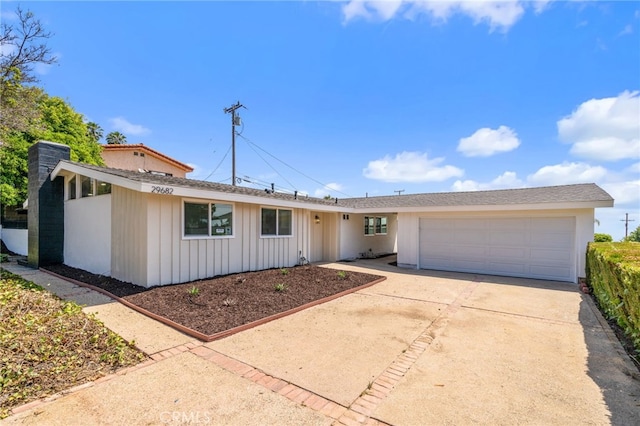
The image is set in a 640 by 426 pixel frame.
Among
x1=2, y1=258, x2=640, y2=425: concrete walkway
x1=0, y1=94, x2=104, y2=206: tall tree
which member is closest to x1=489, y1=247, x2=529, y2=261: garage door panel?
x1=2, y1=258, x2=640, y2=425: concrete walkway

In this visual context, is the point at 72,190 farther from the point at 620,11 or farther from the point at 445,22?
the point at 620,11

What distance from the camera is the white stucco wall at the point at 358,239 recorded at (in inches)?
544

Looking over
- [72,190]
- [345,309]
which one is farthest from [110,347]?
[72,190]

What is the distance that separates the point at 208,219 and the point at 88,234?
162 inches

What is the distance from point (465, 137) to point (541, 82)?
16.0ft

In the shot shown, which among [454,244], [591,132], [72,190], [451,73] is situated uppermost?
[451,73]

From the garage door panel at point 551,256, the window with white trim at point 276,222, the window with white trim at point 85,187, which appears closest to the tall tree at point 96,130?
the window with white trim at point 85,187

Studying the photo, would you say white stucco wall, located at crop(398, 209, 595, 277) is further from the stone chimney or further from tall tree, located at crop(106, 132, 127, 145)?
tall tree, located at crop(106, 132, 127, 145)

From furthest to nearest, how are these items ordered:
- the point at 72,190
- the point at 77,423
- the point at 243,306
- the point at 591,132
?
1. the point at 591,132
2. the point at 72,190
3. the point at 243,306
4. the point at 77,423

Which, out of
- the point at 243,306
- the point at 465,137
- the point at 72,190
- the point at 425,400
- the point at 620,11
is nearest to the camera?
the point at 425,400

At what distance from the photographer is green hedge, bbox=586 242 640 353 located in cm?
392

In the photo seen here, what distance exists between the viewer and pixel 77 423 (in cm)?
245

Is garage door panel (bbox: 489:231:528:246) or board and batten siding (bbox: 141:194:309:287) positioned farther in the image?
garage door panel (bbox: 489:231:528:246)

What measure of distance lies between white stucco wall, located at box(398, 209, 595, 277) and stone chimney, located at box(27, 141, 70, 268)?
42.4ft
